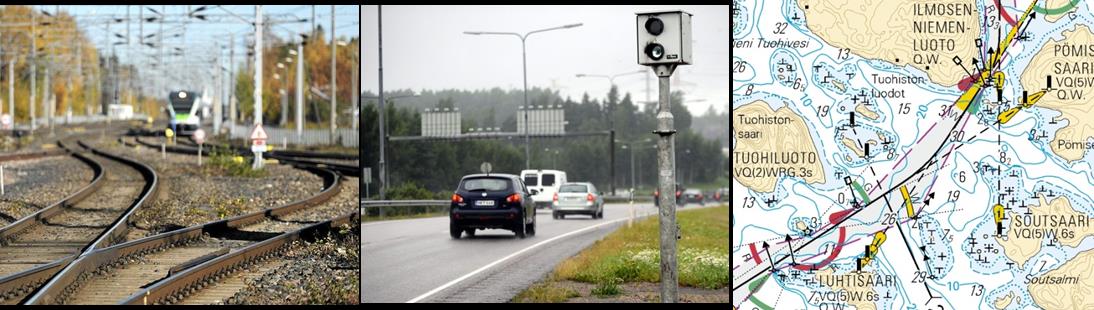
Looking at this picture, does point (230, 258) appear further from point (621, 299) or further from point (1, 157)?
point (1, 157)

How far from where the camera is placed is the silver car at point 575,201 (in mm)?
35906

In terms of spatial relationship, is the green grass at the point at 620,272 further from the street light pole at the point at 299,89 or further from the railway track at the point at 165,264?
the street light pole at the point at 299,89

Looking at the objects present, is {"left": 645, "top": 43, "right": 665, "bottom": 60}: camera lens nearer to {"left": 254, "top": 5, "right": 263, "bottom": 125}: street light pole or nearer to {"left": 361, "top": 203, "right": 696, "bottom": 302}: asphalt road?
{"left": 361, "top": 203, "right": 696, "bottom": 302}: asphalt road

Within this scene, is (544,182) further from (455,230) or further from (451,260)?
(451,260)

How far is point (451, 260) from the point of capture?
59.3 feet

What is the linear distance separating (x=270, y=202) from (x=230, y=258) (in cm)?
1217

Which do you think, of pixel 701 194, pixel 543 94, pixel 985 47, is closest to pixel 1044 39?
pixel 985 47

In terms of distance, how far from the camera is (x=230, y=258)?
13.6 meters

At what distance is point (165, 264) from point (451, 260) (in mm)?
4605

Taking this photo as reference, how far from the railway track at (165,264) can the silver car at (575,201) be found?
16.2 metres

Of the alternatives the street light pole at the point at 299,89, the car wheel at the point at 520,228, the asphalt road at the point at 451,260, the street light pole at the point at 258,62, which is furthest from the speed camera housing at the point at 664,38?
the street light pole at the point at 299,89

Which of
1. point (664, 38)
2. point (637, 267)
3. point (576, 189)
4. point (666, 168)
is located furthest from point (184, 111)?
point (664, 38)

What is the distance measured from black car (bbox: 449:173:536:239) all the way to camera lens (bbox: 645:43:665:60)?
36.8 feet

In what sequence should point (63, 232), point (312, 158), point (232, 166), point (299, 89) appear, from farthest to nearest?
1. point (299, 89)
2. point (312, 158)
3. point (232, 166)
4. point (63, 232)
